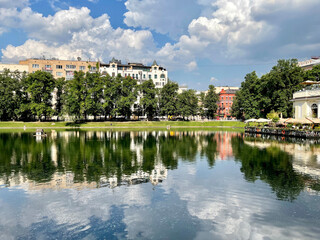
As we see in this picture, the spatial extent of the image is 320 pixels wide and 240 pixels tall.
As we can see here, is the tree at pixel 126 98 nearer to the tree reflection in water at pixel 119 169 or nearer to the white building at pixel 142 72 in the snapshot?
the white building at pixel 142 72

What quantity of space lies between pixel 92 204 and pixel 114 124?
289 feet

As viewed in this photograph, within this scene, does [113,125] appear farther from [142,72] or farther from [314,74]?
[314,74]

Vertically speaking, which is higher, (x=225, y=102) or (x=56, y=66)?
(x=56, y=66)

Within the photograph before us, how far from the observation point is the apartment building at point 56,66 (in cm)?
13075

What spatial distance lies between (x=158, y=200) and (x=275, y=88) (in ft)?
310

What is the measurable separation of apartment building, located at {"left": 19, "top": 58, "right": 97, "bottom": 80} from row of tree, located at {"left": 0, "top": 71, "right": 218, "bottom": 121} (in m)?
24.0

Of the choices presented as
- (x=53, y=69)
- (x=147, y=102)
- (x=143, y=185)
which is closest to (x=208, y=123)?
(x=147, y=102)

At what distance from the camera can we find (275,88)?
325ft

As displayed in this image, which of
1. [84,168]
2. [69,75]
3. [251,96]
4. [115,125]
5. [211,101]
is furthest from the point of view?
[211,101]

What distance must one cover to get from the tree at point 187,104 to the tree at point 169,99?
2.42 meters

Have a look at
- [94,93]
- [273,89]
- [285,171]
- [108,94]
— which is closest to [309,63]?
[273,89]

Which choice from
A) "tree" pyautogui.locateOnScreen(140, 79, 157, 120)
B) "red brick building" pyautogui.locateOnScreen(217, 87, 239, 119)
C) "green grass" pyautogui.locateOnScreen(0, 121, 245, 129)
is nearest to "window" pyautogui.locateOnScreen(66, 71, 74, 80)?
"green grass" pyautogui.locateOnScreen(0, 121, 245, 129)

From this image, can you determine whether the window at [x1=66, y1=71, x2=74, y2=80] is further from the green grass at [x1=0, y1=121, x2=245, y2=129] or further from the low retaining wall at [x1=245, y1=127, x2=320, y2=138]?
the low retaining wall at [x1=245, y1=127, x2=320, y2=138]

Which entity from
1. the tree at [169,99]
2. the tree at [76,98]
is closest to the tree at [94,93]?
the tree at [76,98]
